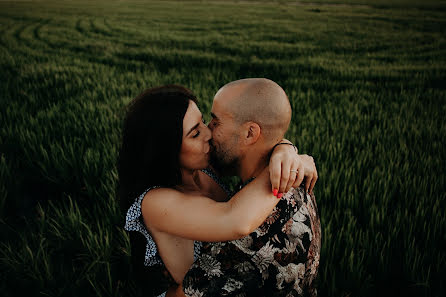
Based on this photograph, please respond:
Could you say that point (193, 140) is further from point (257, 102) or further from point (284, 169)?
point (284, 169)

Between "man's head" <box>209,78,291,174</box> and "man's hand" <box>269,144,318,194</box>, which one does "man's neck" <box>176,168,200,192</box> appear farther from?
"man's hand" <box>269,144,318,194</box>

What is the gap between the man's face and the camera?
1.18 m

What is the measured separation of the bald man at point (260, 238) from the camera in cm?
107

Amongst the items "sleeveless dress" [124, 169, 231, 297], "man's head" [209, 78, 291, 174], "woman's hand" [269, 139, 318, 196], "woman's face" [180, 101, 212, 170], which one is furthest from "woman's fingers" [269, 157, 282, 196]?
"sleeveless dress" [124, 169, 231, 297]

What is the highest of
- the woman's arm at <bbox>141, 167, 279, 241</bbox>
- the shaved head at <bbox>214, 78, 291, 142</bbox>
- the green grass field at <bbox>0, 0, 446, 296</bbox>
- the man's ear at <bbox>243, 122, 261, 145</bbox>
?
the shaved head at <bbox>214, 78, 291, 142</bbox>

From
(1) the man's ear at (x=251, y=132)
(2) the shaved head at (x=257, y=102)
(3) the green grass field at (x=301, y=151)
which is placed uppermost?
(2) the shaved head at (x=257, y=102)

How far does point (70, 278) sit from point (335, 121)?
8.82 feet

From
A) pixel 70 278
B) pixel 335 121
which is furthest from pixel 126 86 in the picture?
pixel 70 278

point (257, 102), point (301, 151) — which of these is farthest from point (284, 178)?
point (301, 151)

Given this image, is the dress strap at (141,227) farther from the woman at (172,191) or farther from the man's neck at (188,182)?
the man's neck at (188,182)

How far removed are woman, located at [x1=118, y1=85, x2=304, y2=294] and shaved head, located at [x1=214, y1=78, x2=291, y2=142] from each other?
17 centimetres

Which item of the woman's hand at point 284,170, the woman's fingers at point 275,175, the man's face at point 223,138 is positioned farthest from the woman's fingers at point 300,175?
the man's face at point 223,138

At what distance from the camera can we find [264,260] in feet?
3.51

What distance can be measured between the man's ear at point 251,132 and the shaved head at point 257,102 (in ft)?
0.05
